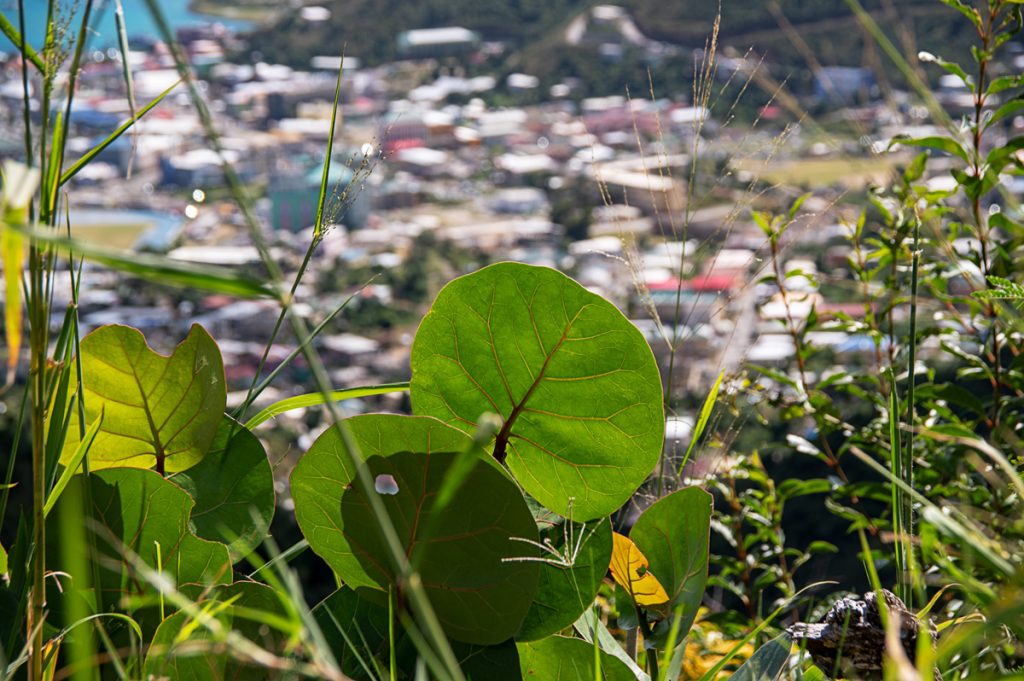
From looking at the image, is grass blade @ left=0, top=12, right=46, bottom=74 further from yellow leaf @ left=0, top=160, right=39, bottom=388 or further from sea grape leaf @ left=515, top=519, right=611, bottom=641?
sea grape leaf @ left=515, top=519, right=611, bottom=641

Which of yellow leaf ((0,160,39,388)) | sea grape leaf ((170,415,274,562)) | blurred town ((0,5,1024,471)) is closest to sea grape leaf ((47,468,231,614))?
sea grape leaf ((170,415,274,562))

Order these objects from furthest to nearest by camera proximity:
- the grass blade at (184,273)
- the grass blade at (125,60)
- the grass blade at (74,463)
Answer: the grass blade at (125,60), the grass blade at (74,463), the grass blade at (184,273)

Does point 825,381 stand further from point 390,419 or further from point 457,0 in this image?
point 457,0

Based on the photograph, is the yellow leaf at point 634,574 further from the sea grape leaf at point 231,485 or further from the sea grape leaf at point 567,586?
the sea grape leaf at point 231,485

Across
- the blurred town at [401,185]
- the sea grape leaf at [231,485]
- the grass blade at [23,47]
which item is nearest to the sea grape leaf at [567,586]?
the sea grape leaf at [231,485]

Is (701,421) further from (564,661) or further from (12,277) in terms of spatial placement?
(12,277)

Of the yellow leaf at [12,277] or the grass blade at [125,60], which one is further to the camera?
the grass blade at [125,60]

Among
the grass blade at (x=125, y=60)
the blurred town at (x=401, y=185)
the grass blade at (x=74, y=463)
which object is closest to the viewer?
the grass blade at (x=74, y=463)

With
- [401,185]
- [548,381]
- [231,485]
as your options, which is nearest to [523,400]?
[548,381]
